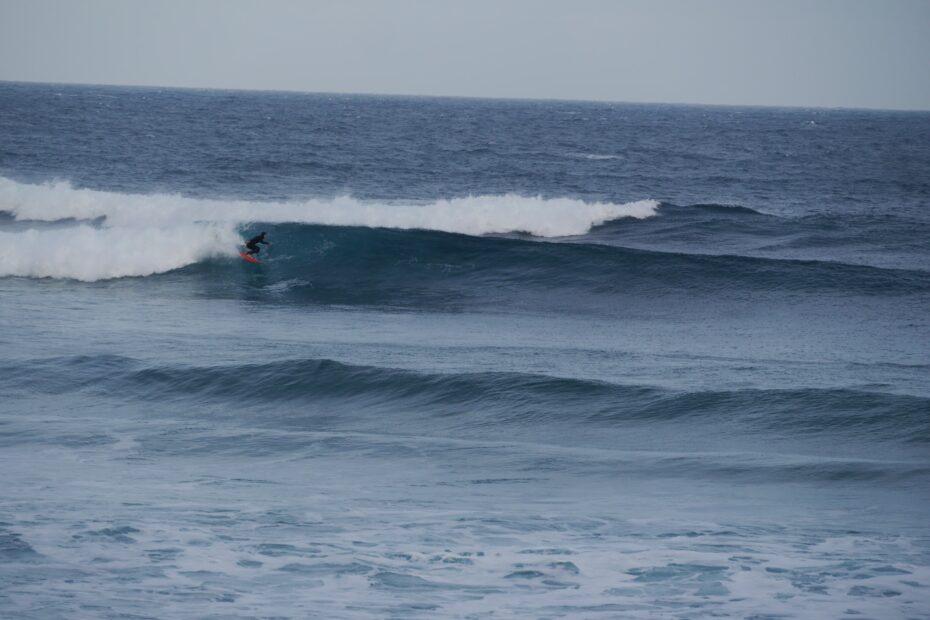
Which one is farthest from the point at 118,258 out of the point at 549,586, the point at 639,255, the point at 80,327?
the point at 549,586

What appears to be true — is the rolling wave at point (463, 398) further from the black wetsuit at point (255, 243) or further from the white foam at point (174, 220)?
the white foam at point (174, 220)

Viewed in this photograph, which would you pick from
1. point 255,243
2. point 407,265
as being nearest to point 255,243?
point 255,243

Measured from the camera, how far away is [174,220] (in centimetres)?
2606

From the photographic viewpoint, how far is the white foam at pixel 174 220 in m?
20.2

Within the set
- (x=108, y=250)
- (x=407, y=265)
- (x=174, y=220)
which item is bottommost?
(x=407, y=265)

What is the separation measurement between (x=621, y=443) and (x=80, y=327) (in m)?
8.60

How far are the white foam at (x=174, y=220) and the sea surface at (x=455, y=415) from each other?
96 mm

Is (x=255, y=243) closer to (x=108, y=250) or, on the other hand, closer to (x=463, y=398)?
(x=108, y=250)

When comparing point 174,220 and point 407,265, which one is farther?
point 174,220

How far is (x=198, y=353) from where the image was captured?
14023mm

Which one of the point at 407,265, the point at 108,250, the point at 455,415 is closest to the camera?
the point at 455,415

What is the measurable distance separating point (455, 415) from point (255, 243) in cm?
924

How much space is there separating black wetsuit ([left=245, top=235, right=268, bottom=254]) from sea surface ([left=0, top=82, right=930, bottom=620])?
1.77 feet

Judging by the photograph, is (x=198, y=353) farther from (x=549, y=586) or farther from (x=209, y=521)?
(x=549, y=586)
